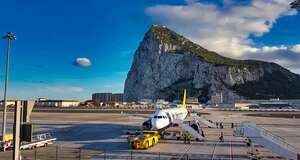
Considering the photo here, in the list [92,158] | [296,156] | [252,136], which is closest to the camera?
[296,156]

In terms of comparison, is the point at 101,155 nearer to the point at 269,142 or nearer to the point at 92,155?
the point at 92,155

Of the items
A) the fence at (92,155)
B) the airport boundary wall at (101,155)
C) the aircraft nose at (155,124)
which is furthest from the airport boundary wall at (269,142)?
the aircraft nose at (155,124)

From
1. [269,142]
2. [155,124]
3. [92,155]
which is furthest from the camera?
[155,124]

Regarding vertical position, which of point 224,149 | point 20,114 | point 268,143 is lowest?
point 224,149

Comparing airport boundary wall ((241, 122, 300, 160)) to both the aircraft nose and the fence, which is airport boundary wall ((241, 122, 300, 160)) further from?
the aircraft nose

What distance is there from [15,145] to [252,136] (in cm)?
1903

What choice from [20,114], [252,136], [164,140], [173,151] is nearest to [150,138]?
[173,151]

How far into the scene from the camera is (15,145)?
1169 centimetres

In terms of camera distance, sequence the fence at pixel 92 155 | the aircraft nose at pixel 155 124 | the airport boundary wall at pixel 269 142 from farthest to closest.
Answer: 1. the aircraft nose at pixel 155 124
2. the fence at pixel 92 155
3. the airport boundary wall at pixel 269 142

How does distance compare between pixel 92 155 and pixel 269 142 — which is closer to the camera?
pixel 269 142

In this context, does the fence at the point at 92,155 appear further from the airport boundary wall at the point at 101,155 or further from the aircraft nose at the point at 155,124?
the aircraft nose at the point at 155,124

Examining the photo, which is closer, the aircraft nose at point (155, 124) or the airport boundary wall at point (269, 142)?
the airport boundary wall at point (269, 142)

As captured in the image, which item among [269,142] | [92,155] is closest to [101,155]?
[92,155]

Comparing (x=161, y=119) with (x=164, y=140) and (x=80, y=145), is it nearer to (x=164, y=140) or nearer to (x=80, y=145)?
(x=164, y=140)
